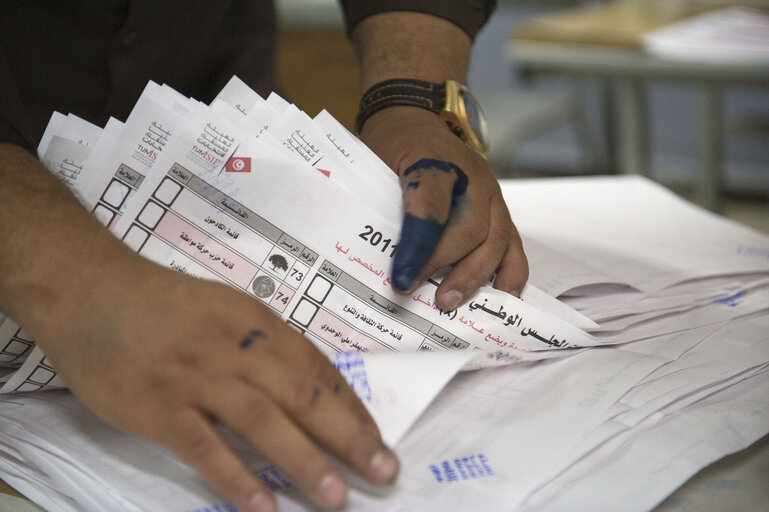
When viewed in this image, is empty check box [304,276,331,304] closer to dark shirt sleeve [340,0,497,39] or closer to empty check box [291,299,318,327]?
empty check box [291,299,318,327]

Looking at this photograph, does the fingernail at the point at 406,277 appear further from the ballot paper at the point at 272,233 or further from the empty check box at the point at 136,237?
the empty check box at the point at 136,237

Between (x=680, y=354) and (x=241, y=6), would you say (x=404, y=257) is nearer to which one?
(x=680, y=354)

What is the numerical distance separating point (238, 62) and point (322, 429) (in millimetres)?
566

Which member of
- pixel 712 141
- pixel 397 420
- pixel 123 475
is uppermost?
pixel 712 141

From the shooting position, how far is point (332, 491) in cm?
36

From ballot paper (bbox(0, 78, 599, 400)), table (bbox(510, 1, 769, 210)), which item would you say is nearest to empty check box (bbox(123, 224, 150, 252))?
ballot paper (bbox(0, 78, 599, 400))

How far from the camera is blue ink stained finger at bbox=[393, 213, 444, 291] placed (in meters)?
0.49

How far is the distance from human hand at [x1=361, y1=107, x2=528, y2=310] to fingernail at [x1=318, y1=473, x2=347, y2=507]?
168mm

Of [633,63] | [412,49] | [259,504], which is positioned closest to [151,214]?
[259,504]

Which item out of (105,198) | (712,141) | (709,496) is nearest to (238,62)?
(105,198)

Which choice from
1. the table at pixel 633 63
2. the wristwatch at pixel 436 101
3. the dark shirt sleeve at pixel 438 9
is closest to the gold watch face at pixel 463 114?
the wristwatch at pixel 436 101

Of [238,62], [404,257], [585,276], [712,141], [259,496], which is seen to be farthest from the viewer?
[712,141]

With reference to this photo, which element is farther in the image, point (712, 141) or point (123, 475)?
point (712, 141)

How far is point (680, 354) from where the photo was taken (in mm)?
519
